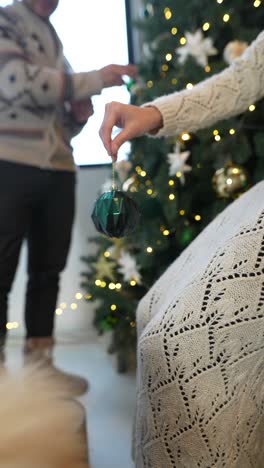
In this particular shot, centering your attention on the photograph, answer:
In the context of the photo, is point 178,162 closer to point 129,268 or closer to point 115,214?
point 129,268

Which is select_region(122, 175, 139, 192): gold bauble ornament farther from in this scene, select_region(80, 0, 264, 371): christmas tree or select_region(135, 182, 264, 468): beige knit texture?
select_region(135, 182, 264, 468): beige knit texture

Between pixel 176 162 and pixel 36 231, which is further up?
pixel 176 162

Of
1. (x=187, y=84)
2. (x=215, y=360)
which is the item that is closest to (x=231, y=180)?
(x=187, y=84)

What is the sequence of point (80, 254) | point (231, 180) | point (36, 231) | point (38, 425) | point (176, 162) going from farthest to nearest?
point (80, 254) → point (36, 231) → point (176, 162) → point (231, 180) → point (38, 425)

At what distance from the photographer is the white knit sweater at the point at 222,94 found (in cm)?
82

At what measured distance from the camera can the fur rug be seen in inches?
18.2

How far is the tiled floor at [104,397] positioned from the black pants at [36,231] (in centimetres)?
17

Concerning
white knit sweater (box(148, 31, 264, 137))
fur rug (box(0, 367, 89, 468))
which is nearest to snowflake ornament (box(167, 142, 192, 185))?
white knit sweater (box(148, 31, 264, 137))

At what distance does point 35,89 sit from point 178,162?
1.45ft

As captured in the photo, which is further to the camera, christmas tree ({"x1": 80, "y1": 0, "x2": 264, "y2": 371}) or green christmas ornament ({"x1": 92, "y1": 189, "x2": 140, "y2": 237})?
christmas tree ({"x1": 80, "y1": 0, "x2": 264, "y2": 371})

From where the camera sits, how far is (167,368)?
60 cm

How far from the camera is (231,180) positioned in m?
1.43

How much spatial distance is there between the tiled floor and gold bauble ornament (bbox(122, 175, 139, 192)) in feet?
1.74

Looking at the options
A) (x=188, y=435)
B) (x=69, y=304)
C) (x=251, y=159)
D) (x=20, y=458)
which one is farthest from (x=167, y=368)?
(x=69, y=304)
